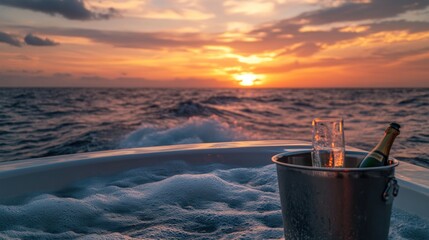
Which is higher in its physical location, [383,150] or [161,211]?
[383,150]

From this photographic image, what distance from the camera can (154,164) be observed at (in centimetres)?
224

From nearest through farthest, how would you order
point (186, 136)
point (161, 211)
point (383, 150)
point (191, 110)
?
point (383, 150) → point (161, 211) → point (186, 136) → point (191, 110)

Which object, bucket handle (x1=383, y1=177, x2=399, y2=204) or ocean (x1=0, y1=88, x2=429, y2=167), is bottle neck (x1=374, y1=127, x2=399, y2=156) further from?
ocean (x1=0, y1=88, x2=429, y2=167)

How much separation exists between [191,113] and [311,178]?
10.6 m

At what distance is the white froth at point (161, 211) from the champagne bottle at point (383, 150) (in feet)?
1.50

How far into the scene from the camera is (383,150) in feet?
3.29

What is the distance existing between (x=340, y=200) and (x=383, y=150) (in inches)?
9.4

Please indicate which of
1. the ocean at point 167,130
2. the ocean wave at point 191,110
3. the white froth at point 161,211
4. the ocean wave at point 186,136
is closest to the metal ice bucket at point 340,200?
the white froth at point 161,211

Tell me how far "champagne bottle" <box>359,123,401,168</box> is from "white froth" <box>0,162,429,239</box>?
46cm

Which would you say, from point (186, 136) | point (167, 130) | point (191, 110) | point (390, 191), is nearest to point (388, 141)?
point (390, 191)

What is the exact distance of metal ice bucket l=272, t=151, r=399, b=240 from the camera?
2.78 feet

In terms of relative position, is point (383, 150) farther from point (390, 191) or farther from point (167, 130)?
point (167, 130)

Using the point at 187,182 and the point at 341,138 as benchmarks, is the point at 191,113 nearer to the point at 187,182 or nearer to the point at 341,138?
the point at 187,182

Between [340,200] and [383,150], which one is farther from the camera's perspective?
[383,150]
